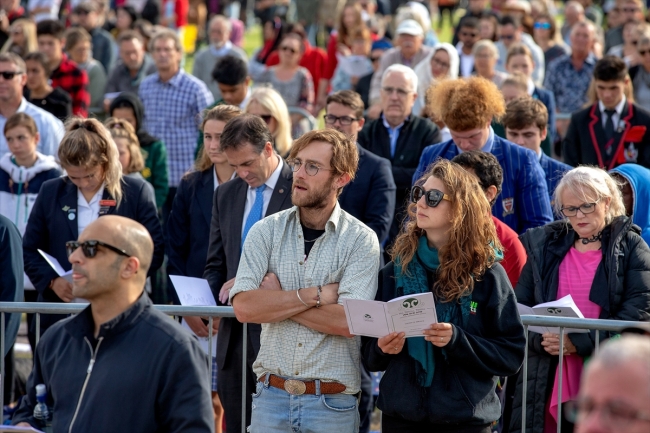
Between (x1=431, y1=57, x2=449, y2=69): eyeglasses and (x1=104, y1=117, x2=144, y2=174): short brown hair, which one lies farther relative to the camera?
(x1=431, y1=57, x2=449, y2=69): eyeglasses

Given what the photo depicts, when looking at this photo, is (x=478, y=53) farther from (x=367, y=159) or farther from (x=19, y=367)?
(x=19, y=367)

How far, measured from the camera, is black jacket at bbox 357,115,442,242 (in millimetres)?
7520

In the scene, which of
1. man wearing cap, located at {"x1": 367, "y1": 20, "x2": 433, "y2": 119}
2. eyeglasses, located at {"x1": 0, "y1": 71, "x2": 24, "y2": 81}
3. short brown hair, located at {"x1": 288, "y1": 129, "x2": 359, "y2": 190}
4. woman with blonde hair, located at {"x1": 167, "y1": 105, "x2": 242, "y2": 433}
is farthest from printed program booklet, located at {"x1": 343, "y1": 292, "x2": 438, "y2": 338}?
man wearing cap, located at {"x1": 367, "y1": 20, "x2": 433, "y2": 119}

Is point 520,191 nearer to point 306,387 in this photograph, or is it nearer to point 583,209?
point 583,209

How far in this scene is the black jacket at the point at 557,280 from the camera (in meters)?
5.01

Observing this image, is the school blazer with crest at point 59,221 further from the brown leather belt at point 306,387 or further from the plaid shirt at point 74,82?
the plaid shirt at point 74,82

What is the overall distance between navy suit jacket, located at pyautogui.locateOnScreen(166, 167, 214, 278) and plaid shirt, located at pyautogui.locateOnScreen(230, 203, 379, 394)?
155 cm

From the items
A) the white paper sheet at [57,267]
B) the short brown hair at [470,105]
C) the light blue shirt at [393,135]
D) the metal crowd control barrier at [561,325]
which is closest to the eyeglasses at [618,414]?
the metal crowd control barrier at [561,325]

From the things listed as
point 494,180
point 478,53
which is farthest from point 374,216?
point 478,53

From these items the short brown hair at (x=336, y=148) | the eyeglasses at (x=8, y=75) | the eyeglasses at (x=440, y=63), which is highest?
the eyeglasses at (x=440, y=63)

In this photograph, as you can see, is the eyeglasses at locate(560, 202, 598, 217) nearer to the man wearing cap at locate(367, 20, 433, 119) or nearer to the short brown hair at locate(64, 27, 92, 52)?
the man wearing cap at locate(367, 20, 433, 119)

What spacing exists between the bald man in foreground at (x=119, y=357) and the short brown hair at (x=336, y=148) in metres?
1.24

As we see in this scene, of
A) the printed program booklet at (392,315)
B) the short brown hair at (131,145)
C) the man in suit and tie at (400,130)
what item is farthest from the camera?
the man in suit and tie at (400,130)

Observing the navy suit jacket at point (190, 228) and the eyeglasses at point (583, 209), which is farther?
the navy suit jacket at point (190, 228)
